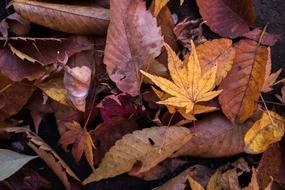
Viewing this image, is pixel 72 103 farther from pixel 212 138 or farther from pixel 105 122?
pixel 212 138

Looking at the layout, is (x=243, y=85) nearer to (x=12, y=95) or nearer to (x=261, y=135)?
(x=261, y=135)

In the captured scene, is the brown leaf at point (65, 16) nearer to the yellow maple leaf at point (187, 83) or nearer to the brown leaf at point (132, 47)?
the brown leaf at point (132, 47)

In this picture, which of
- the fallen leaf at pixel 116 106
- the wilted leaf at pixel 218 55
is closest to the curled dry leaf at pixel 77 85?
the fallen leaf at pixel 116 106

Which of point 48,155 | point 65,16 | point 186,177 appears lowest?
point 186,177

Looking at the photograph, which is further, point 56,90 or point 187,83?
point 56,90

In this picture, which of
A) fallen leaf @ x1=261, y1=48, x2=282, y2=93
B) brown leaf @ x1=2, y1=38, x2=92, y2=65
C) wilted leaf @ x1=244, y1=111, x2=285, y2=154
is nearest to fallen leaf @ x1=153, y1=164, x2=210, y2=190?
wilted leaf @ x1=244, y1=111, x2=285, y2=154

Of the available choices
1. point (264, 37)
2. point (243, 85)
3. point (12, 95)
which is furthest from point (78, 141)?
point (264, 37)

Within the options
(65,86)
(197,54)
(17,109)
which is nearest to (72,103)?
(65,86)
